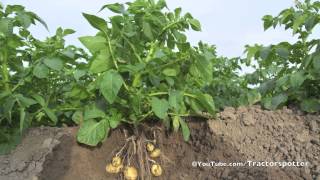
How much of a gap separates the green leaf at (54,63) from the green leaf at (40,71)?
0.09 ft

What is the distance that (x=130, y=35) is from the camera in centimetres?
222

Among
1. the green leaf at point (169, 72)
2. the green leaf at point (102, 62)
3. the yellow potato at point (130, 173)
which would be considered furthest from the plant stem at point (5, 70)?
the green leaf at point (169, 72)

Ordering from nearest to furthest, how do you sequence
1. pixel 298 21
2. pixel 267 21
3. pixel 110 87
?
pixel 110 87 → pixel 298 21 → pixel 267 21

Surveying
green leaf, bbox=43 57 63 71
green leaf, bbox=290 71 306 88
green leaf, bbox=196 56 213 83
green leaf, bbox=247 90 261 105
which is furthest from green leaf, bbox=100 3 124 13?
green leaf, bbox=247 90 261 105

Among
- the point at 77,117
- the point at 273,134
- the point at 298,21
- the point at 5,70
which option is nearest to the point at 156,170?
the point at 77,117

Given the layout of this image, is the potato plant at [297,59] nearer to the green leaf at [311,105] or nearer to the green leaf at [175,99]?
the green leaf at [311,105]

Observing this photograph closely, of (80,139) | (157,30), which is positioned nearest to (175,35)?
(157,30)

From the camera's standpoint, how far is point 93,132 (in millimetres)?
2350

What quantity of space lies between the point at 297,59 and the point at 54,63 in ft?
4.82

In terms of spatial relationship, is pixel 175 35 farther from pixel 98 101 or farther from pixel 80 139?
pixel 80 139

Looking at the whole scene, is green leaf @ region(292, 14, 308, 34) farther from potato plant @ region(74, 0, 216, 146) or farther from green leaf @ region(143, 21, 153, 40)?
green leaf @ region(143, 21, 153, 40)

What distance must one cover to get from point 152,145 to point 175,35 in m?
0.59

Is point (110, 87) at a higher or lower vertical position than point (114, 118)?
higher

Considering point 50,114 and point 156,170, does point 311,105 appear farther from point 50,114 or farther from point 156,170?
point 50,114
